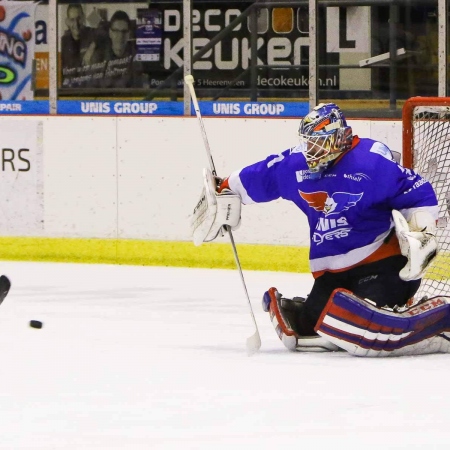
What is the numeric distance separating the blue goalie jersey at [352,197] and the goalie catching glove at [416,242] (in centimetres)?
7

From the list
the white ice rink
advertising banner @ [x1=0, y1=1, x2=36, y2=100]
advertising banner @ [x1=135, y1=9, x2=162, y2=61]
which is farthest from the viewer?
advertising banner @ [x1=0, y1=1, x2=36, y2=100]

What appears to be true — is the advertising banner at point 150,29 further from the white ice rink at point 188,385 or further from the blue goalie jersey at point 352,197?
the blue goalie jersey at point 352,197

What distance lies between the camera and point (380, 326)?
4332 millimetres

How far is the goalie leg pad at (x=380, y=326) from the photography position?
4.34 metres

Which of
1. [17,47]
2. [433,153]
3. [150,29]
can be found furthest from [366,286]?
[17,47]

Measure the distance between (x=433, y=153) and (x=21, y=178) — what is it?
114 inches

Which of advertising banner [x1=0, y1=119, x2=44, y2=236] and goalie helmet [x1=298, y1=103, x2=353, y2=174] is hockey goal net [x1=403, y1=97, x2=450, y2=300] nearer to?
goalie helmet [x1=298, y1=103, x2=353, y2=174]

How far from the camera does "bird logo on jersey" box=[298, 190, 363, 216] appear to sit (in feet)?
14.7

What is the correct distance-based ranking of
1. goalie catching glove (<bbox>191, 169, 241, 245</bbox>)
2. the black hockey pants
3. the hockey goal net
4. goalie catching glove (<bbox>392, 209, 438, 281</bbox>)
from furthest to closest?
the hockey goal net → goalie catching glove (<bbox>191, 169, 241, 245</bbox>) → the black hockey pants → goalie catching glove (<bbox>392, 209, 438, 281</bbox>)

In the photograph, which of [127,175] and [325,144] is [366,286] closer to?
[325,144]

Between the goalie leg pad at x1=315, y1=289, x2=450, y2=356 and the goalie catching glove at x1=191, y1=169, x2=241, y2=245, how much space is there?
0.63 m

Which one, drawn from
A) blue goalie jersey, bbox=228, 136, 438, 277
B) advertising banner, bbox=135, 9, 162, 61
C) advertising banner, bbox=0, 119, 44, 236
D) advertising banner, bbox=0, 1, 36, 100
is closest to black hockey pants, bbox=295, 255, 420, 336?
blue goalie jersey, bbox=228, 136, 438, 277

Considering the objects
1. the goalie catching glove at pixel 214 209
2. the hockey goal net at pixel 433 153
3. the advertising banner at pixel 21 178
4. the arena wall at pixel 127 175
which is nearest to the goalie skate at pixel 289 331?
the goalie catching glove at pixel 214 209

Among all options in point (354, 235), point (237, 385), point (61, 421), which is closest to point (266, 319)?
point (354, 235)
